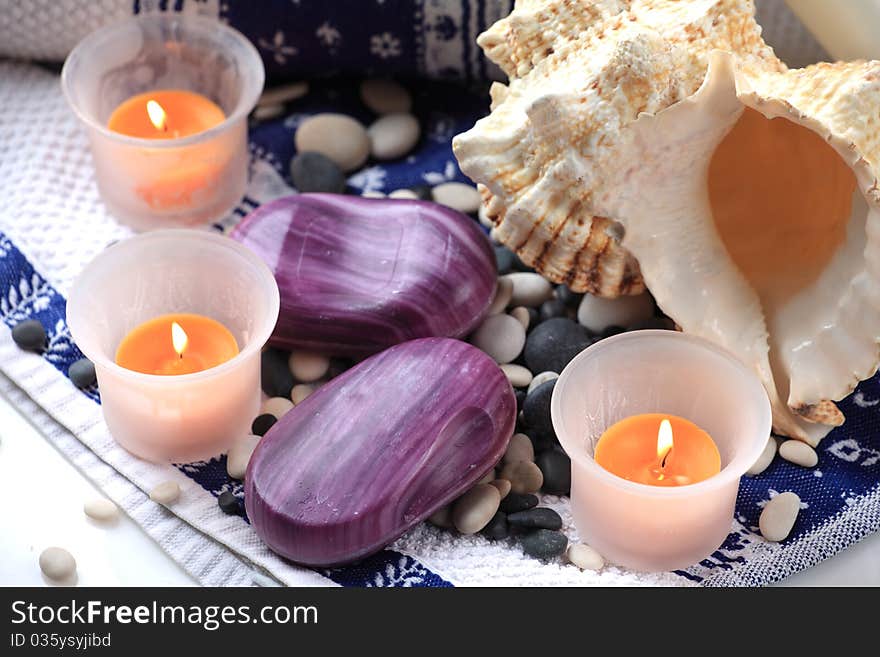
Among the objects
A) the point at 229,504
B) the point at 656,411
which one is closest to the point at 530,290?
the point at 656,411

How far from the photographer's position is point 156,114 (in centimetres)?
88

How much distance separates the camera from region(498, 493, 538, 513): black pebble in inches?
28.8

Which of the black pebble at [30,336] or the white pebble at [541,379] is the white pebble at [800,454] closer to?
the white pebble at [541,379]

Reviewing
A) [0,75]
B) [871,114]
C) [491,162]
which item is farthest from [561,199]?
[0,75]

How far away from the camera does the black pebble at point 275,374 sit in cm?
79

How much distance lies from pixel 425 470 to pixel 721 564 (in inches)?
6.2

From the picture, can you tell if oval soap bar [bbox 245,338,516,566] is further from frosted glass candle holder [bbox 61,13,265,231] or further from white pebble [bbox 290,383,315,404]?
frosted glass candle holder [bbox 61,13,265,231]

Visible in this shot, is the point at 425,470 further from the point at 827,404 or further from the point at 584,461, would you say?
the point at 827,404

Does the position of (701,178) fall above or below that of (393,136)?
above

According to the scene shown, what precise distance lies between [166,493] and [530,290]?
24cm

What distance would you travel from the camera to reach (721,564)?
71 centimetres

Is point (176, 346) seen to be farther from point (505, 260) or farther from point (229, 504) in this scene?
point (505, 260)

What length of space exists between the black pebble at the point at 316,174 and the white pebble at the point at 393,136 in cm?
4

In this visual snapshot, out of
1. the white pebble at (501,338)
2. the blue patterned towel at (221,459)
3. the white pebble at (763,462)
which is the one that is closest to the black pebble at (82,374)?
the blue patterned towel at (221,459)
